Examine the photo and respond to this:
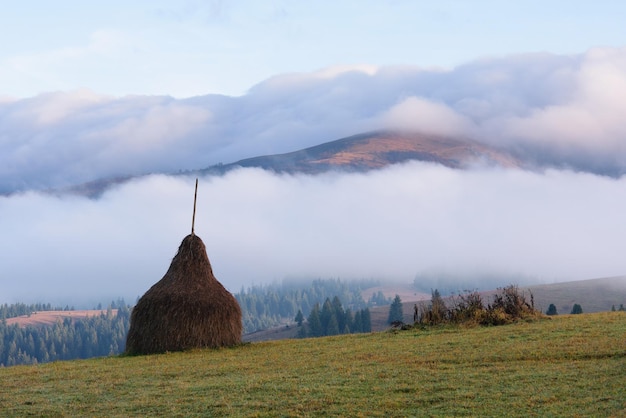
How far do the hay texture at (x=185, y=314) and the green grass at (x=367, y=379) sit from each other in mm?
1192

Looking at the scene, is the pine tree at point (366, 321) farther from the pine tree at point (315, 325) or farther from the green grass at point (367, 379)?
the green grass at point (367, 379)

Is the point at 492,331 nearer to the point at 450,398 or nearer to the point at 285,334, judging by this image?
the point at 450,398

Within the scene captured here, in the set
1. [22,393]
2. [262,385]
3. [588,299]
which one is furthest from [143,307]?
[588,299]

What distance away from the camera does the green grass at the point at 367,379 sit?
17269 mm

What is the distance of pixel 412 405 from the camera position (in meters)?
17.3

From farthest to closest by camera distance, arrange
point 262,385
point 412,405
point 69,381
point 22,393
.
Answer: point 69,381
point 22,393
point 262,385
point 412,405

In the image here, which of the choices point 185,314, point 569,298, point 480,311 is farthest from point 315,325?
point 185,314

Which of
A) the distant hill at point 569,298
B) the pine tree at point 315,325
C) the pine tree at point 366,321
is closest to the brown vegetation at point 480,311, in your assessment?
the pine tree at point 366,321

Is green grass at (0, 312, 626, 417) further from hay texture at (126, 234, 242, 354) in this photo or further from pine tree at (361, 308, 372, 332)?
pine tree at (361, 308, 372, 332)

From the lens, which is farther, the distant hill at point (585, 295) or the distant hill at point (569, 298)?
the distant hill at point (569, 298)

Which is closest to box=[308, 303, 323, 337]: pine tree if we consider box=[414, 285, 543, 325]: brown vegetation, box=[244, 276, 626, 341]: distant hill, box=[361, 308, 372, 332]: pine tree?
box=[361, 308, 372, 332]: pine tree

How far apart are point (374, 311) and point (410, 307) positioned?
7.66 metres

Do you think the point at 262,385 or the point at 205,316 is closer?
the point at 262,385

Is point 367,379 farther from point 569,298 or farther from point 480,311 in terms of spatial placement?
point 569,298
